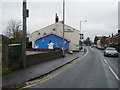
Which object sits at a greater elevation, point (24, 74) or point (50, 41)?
point (50, 41)

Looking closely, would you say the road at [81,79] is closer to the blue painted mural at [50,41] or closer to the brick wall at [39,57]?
the brick wall at [39,57]

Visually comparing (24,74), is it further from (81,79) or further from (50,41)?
(50,41)

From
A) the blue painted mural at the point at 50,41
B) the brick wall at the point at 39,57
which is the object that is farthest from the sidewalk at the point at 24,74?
the blue painted mural at the point at 50,41

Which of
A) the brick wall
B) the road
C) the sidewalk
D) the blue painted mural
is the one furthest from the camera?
the blue painted mural

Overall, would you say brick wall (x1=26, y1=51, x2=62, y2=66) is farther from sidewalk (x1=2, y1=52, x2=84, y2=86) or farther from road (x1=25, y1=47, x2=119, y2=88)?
road (x1=25, y1=47, x2=119, y2=88)

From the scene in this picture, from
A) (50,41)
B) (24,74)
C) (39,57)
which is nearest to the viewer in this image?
(24,74)

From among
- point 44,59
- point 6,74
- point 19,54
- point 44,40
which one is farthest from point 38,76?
point 44,40

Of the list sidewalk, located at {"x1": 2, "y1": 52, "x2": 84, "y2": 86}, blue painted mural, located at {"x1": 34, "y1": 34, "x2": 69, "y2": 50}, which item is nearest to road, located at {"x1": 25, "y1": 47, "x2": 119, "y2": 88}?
sidewalk, located at {"x1": 2, "y1": 52, "x2": 84, "y2": 86}

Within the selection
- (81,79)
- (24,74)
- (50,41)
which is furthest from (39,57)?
(50,41)

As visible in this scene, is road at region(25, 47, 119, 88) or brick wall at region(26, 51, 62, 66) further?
brick wall at region(26, 51, 62, 66)

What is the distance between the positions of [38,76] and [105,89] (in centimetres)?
407

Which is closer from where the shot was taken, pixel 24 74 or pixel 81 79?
pixel 81 79

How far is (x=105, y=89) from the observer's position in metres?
6.71

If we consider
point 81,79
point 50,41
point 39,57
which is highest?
point 50,41
